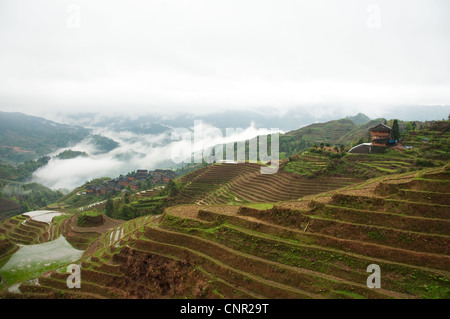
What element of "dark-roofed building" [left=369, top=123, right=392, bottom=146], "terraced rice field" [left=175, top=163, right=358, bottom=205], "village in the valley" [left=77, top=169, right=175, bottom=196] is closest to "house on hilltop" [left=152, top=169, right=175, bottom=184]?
"village in the valley" [left=77, top=169, right=175, bottom=196]

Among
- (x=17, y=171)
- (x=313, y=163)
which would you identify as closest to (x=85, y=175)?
(x=17, y=171)

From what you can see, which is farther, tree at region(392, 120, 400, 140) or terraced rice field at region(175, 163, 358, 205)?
tree at region(392, 120, 400, 140)

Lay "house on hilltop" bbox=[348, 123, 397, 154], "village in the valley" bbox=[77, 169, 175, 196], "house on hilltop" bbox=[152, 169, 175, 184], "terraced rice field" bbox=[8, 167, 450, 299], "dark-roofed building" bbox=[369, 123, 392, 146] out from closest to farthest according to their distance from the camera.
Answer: "terraced rice field" bbox=[8, 167, 450, 299]
"house on hilltop" bbox=[348, 123, 397, 154]
"dark-roofed building" bbox=[369, 123, 392, 146]
"village in the valley" bbox=[77, 169, 175, 196]
"house on hilltop" bbox=[152, 169, 175, 184]

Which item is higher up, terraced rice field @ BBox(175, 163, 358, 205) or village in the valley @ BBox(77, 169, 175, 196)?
terraced rice field @ BBox(175, 163, 358, 205)

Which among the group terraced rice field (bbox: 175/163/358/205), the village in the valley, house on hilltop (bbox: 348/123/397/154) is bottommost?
the village in the valley

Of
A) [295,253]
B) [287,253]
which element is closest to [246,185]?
[287,253]

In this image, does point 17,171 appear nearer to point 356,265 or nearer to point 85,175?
point 85,175

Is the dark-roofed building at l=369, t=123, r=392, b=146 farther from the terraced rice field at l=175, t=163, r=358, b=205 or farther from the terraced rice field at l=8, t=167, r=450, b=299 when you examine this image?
the terraced rice field at l=8, t=167, r=450, b=299

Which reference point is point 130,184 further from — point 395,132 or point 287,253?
point 287,253
